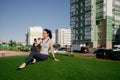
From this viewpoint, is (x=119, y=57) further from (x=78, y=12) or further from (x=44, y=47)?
(x=78, y=12)

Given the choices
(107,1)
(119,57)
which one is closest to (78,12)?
(107,1)

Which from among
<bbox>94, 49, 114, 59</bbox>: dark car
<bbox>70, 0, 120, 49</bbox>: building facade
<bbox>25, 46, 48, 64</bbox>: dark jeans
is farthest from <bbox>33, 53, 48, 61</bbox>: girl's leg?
<bbox>70, 0, 120, 49</bbox>: building facade

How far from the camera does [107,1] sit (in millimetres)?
88375

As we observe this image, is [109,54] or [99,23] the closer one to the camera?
[109,54]

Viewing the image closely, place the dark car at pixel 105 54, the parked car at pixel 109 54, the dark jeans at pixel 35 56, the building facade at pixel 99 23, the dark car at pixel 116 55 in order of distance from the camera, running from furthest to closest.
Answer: the building facade at pixel 99 23 → the dark car at pixel 105 54 → the parked car at pixel 109 54 → the dark car at pixel 116 55 → the dark jeans at pixel 35 56

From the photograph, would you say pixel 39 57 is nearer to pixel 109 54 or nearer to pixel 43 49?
pixel 43 49

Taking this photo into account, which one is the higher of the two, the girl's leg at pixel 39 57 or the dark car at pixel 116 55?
the girl's leg at pixel 39 57

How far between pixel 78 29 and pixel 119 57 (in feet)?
241

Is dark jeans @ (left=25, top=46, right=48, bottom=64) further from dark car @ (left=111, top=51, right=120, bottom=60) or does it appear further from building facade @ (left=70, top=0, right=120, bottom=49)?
building facade @ (left=70, top=0, right=120, bottom=49)

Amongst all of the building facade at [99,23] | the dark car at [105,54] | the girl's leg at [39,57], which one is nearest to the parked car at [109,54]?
the dark car at [105,54]

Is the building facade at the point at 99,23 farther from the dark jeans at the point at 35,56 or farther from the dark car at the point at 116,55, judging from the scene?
the dark jeans at the point at 35,56

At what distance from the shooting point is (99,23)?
91.8 metres

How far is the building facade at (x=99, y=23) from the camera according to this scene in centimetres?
8806

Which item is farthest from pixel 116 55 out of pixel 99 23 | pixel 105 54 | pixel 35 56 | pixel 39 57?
pixel 99 23
